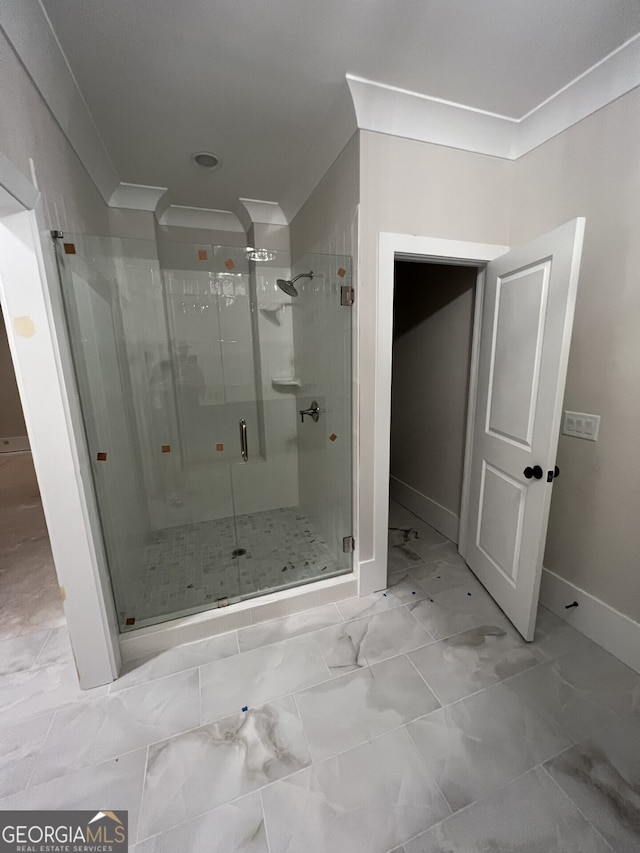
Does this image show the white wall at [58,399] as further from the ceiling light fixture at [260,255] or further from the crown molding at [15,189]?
the ceiling light fixture at [260,255]

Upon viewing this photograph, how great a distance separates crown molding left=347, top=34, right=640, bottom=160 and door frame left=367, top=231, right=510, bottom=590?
0.47 meters

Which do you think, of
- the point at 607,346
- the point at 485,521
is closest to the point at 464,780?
the point at 485,521

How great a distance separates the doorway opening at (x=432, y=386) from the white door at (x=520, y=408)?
352 mm

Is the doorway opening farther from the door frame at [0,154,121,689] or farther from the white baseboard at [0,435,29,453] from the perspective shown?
the white baseboard at [0,435,29,453]

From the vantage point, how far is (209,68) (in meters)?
1.37

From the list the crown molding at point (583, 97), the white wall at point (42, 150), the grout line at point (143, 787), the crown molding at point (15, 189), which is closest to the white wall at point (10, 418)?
the white wall at point (42, 150)

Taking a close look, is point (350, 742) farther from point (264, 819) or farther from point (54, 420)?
point (54, 420)

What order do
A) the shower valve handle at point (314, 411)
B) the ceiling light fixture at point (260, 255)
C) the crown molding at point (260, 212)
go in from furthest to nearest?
the crown molding at point (260, 212), the shower valve handle at point (314, 411), the ceiling light fixture at point (260, 255)

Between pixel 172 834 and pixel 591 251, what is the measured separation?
2696 millimetres

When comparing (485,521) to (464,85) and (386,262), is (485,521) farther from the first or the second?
(464,85)

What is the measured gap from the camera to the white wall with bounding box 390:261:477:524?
92.7 inches

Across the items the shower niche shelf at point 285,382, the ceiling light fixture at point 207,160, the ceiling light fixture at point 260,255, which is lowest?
the shower niche shelf at point 285,382

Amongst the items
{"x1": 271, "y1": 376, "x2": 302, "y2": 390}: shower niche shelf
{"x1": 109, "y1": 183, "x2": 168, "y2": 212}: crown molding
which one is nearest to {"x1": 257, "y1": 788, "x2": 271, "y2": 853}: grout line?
{"x1": 271, "y1": 376, "x2": 302, "y2": 390}: shower niche shelf

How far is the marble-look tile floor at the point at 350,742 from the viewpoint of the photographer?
100 centimetres
